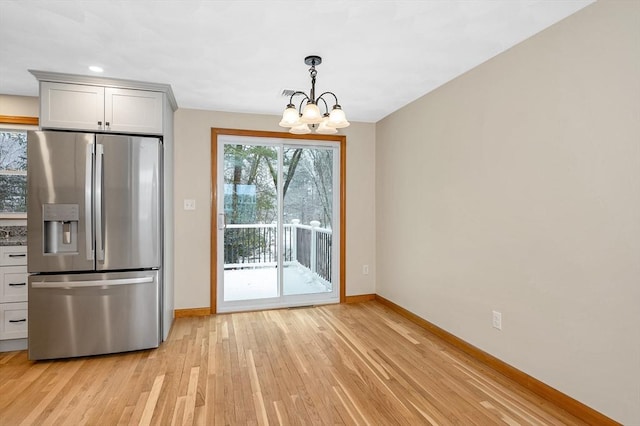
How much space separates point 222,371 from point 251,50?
2.48 metres

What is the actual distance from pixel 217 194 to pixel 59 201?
5.17 ft

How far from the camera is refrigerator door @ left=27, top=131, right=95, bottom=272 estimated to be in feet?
9.06

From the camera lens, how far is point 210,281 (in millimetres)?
4027

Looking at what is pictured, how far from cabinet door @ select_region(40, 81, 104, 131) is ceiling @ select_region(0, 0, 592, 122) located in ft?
0.52

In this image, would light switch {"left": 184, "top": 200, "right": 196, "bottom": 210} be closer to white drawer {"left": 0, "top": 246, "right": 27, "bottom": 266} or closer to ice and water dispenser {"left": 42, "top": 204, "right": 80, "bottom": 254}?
ice and water dispenser {"left": 42, "top": 204, "right": 80, "bottom": 254}

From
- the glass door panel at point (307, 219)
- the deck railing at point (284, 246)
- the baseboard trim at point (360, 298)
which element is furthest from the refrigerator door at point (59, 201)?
the baseboard trim at point (360, 298)

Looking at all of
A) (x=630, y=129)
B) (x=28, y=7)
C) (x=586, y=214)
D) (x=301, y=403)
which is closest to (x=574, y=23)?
(x=630, y=129)

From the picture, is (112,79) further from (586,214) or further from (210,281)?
(586,214)

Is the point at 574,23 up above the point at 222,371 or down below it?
above

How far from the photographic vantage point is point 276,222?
436cm

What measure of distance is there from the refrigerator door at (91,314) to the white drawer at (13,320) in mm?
408

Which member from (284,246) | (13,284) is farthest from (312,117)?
(13,284)

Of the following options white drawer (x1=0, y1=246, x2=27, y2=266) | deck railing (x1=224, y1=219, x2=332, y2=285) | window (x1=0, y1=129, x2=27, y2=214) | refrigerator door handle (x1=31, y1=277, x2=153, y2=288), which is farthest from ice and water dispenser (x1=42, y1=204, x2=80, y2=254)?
deck railing (x1=224, y1=219, x2=332, y2=285)

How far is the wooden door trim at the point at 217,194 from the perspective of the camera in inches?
159
